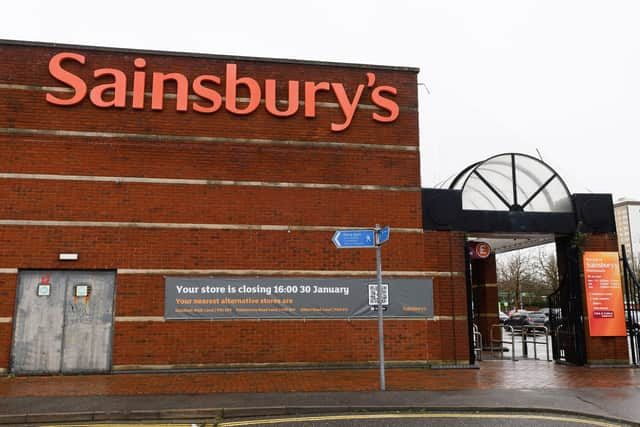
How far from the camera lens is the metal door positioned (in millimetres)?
11656

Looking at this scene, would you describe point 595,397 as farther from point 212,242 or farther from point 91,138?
point 91,138

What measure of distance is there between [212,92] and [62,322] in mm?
6034

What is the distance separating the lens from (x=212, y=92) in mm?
13078

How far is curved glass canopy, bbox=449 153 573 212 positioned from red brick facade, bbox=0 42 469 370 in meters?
1.39

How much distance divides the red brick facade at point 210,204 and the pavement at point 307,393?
77cm

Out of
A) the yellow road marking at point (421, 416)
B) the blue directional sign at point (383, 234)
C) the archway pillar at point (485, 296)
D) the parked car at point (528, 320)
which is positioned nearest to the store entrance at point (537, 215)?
the blue directional sign at point (383, 234)

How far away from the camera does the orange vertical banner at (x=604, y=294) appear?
533 inches

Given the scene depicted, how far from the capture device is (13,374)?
11.5 meters

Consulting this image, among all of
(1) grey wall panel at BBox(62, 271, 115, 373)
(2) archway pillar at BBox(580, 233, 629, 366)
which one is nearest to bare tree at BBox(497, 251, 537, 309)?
(2) archway pillar at BBox(580, 233, 629, 366)

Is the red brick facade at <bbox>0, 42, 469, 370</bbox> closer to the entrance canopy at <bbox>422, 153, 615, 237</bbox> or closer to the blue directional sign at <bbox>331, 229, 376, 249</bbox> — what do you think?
the entrance canopy at <bbox>422, 153, 615, 237</bbox>

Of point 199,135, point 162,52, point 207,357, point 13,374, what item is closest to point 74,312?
point 13,374

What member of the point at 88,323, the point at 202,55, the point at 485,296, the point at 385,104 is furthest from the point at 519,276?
the point at 88,323

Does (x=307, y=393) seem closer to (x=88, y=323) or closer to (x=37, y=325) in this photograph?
(x=88, y=323)

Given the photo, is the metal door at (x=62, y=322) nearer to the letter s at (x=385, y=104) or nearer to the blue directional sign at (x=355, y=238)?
the blue directional sign at (x=355, y=238)
